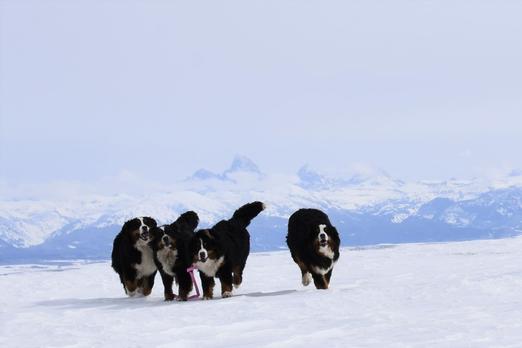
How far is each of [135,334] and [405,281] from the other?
710 centimetres

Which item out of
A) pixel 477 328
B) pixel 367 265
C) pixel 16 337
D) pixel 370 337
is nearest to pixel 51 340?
pixel 16 337

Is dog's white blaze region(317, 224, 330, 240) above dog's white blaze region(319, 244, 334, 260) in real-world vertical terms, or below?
above

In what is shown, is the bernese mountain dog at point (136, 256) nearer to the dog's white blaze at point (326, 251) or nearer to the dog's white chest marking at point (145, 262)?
the dog's white chest marking at point (145, 262)

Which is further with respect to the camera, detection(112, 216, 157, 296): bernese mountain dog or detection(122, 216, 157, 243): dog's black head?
detection(112, 216, 157, 296): bernese mountain dog

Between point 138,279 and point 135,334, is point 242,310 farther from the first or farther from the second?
point 138,279

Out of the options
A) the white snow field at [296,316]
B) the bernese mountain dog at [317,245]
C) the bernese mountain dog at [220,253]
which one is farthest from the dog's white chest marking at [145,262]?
the bernese mountain dog at [317,245]

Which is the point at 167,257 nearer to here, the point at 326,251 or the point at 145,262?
the point at 145,262

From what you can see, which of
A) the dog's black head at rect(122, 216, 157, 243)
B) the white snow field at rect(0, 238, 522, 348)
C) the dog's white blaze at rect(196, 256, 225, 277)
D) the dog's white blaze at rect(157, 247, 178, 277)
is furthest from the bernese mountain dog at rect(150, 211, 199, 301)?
the white snow field at rect(0, 238, 522, 348)

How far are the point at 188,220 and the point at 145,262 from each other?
107 cm

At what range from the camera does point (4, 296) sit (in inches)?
683

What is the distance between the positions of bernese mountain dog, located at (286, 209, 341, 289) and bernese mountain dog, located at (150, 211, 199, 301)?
2.03 m

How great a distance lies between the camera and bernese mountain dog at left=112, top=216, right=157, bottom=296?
14523 millimetres

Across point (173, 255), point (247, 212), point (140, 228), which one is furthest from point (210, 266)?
point (247, 212)

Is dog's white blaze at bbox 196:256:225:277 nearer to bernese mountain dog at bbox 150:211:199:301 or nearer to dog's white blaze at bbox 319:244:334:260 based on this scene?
bernese mountain dog at bbox 150:211:199:301
